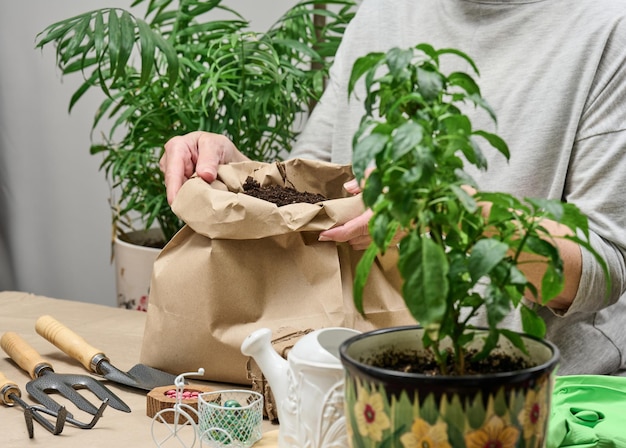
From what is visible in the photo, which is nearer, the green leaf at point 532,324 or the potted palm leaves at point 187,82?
the green leaf at point 532,324

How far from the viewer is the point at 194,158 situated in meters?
1.17

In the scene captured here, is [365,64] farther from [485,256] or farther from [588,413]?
[588,413]

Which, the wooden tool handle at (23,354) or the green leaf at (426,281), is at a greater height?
the green leaf at (426,281)

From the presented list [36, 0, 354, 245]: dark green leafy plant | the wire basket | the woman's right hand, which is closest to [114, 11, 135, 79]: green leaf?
[36, 0, 354, 245]: dark green leafy plant

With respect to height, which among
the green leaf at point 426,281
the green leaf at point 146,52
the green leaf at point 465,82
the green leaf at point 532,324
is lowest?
the green leaf at point 532,324

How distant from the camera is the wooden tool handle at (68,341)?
3.44ft

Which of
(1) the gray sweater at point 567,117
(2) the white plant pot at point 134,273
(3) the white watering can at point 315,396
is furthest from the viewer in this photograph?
(2) the white plant pot at point 134,273

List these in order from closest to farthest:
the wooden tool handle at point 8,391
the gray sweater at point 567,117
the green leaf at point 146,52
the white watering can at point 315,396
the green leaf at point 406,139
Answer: the green leaf at point 406,139 < the white watering can at point 315,396 < the wooden tool handle at point 8,391 < the gray sweater at point 567,117 < the green leaf at point 146,52

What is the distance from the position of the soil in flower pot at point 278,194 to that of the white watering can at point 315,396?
0.27m

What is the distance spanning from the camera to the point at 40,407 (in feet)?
2.96

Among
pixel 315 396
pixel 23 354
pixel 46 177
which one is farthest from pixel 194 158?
pixel 46 177

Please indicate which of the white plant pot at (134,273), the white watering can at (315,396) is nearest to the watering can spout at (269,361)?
the white watering can at (315,396)

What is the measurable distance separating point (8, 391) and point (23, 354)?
0.38 feet

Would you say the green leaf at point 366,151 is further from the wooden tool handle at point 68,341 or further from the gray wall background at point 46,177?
the gray wall background at point 46,177
